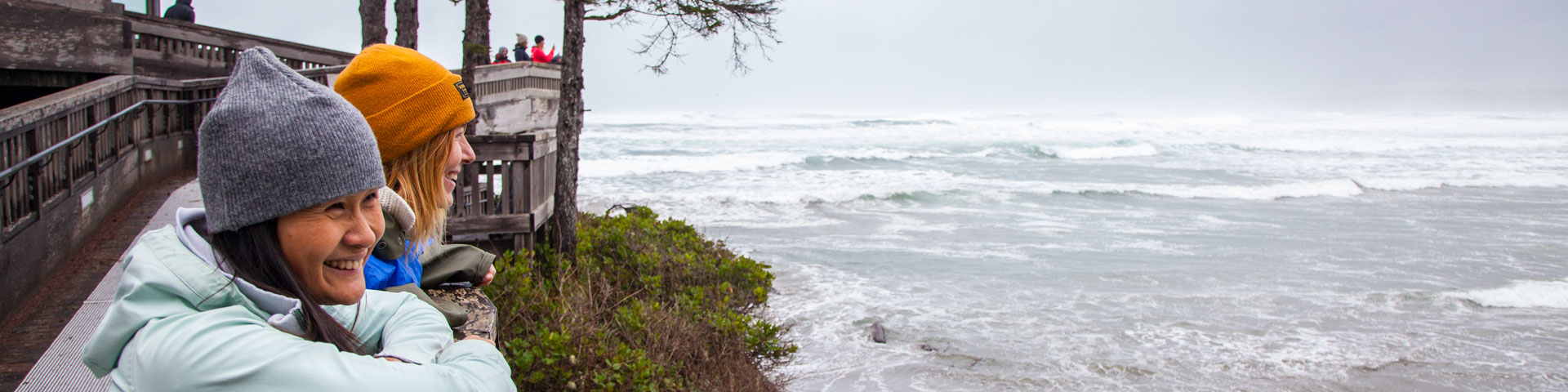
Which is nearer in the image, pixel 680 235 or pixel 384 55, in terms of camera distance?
pixel 384 55

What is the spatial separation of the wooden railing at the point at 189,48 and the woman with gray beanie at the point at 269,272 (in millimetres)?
12882

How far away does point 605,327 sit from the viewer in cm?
635

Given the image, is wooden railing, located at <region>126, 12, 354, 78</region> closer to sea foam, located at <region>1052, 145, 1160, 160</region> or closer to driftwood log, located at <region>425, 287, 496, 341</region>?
driftwood log, located at <region>425, 287, 496, 341</region>

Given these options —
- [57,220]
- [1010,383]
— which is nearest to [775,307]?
[1010,383]

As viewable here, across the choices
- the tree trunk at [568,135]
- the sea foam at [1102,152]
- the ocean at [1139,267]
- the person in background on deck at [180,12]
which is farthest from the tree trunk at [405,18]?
the sea foam at [1102,152]

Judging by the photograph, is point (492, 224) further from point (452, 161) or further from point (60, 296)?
point (452, 161)

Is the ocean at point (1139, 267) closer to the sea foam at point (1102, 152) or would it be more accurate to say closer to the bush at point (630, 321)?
the bush at point (630, 321)

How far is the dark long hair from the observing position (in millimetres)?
1280

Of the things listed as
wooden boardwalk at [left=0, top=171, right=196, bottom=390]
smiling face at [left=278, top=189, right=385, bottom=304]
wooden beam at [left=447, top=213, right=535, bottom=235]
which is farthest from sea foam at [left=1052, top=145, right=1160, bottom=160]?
smiling face at [left=278, top=189, right=385, bottom=304]

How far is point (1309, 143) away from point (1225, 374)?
4809 cm

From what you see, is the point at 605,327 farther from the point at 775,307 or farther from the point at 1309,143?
the point at 1309,143

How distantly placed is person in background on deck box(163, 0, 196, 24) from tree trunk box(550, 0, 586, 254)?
9.16 metres

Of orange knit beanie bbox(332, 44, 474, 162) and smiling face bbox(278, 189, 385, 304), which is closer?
smiling face bbox(278, 189, 385, 304)

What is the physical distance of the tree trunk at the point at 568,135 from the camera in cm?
768
